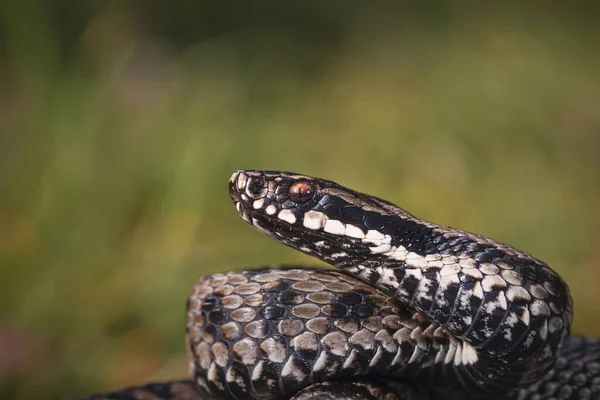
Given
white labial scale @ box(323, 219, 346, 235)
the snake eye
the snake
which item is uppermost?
Answer: the snake eye

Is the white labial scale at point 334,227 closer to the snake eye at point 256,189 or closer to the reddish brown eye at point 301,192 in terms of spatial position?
the reddish brown eye at point 301,192

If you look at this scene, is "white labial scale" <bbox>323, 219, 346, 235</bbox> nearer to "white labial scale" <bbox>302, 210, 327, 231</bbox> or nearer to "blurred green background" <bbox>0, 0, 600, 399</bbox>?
"white labial scale" <bbox>302, 210, 327, 231</bbox>

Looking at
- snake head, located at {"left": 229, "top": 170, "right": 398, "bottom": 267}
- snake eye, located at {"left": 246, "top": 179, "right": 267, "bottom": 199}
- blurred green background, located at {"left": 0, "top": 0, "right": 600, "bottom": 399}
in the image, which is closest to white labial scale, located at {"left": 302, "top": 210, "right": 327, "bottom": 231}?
snake head, located at {"left": 229, "top": 170, "right": 398, "bottom": 267}

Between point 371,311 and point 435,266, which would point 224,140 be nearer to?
point 371,311

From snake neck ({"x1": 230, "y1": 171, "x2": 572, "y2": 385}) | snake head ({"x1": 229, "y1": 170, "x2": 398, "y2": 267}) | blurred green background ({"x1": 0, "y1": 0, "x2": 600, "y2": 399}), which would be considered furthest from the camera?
blurred green background ({"x1": 0, "y1": 0, "x2": 600, "y2": 399})

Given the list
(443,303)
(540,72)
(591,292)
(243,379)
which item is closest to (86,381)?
(243,379)

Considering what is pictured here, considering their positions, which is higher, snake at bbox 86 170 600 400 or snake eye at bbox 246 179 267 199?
snake eye at bbox 246 179 267 199

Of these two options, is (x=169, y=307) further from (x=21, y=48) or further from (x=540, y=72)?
(x=540, y=72)

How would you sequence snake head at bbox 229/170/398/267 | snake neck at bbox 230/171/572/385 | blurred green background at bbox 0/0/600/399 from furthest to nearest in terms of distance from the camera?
blurred green background at bbox 0/0/600/399 < snake head at bbox 229/170/398/267 < snake neck at bbox 230/171/572/385

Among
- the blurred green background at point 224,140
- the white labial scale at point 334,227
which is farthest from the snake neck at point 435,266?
the blurred green background at point 224,140
